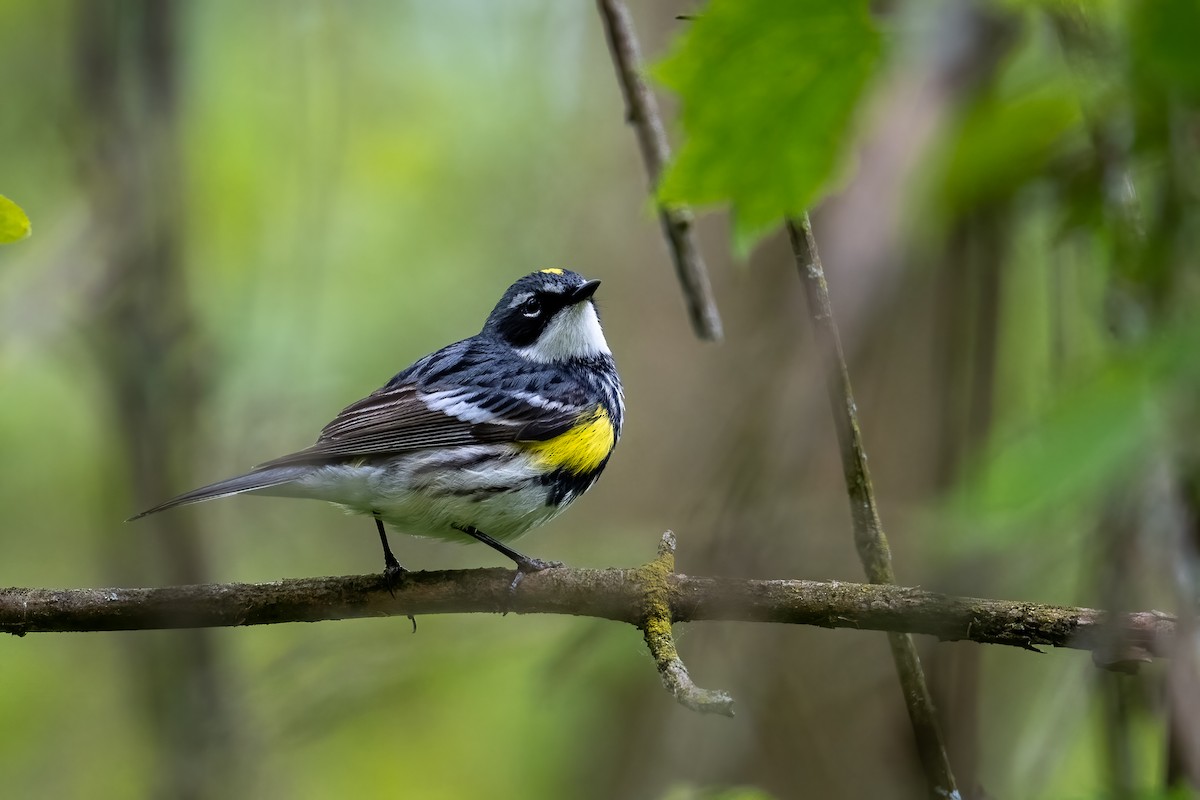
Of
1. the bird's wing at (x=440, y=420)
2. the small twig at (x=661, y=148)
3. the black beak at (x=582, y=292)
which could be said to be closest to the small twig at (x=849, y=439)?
the small twig at (x=661, y=148)

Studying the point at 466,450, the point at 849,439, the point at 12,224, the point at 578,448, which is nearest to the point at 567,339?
the point at 578,448

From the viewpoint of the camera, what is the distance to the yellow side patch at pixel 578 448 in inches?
183

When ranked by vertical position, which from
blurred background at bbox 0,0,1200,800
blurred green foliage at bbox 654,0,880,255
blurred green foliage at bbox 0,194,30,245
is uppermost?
blurred green foliage at bbox 0,194,30,245

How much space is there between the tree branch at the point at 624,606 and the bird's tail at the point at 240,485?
42 cm

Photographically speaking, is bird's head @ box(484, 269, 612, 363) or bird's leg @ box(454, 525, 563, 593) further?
bird's head @ box(484, 269, 612, 363)

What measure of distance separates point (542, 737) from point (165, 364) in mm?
3647

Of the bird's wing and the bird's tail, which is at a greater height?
the bird's tail

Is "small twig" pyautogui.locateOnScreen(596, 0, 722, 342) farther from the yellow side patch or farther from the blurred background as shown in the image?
the yellow side patch

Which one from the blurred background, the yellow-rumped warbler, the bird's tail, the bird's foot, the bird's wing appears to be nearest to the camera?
the blurred background

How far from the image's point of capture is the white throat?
5410 millimetres

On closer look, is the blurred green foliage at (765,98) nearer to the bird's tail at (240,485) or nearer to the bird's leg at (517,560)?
the bird's leg at (517,560)

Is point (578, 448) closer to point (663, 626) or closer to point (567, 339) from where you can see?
point (567, 339)

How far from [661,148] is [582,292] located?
1.30 metres

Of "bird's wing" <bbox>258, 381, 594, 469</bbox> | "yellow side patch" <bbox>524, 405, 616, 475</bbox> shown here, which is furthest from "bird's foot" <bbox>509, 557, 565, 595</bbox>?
"bird's wing" <bbox>258, 381, 594, 469</bbox>
